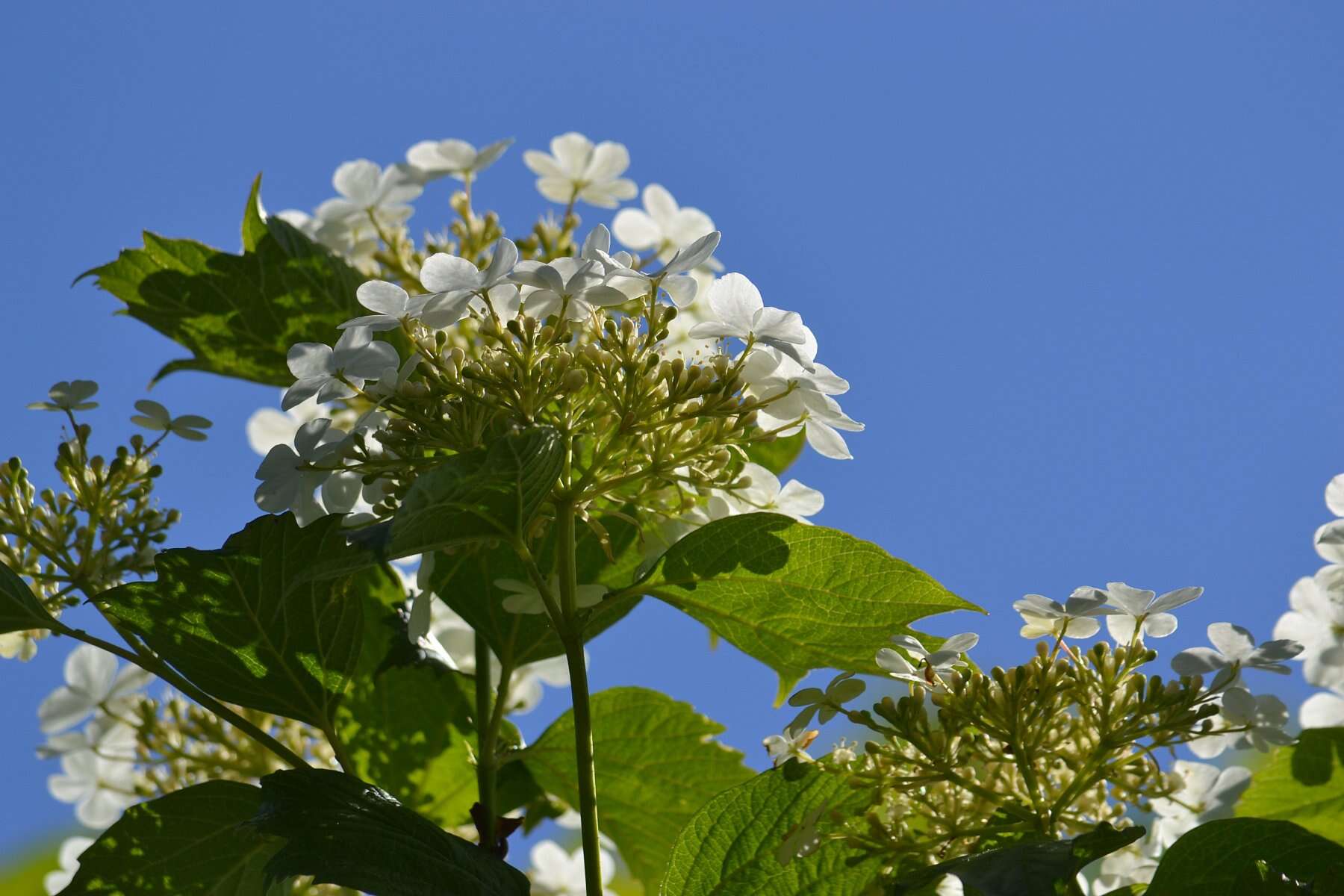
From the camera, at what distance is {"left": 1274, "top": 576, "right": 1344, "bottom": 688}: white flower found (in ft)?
4.62

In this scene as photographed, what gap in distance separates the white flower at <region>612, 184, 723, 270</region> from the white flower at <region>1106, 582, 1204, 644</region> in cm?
98

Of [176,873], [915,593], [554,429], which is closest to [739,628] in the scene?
[915,593]

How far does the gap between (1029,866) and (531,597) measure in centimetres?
56

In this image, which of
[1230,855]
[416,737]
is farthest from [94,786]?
[1230,855]

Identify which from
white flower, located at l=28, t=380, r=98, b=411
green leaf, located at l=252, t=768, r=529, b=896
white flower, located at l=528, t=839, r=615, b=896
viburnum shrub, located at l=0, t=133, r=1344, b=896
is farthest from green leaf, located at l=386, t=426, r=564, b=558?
white flower, located at l=528, t=839, r=615, b=896

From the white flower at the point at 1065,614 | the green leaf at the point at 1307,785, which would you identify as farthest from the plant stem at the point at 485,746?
the green leaf at the point at 1307,785

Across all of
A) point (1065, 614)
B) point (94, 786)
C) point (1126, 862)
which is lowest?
point (1126, 862)

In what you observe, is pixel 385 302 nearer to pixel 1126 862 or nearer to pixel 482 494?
pixel 482 494

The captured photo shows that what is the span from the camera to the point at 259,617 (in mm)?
1208

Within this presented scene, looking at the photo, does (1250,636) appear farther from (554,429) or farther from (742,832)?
(554,429)

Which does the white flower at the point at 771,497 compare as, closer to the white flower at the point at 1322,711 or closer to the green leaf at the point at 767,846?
the green leaf at the point at 767,846

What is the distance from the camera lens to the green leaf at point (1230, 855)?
1.01 metres

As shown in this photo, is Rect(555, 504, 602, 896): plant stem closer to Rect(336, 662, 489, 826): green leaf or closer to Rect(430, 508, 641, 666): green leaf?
Rect(430, 508, 641, 666): green leaf

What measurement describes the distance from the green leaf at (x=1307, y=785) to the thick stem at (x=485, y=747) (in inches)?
32.8
